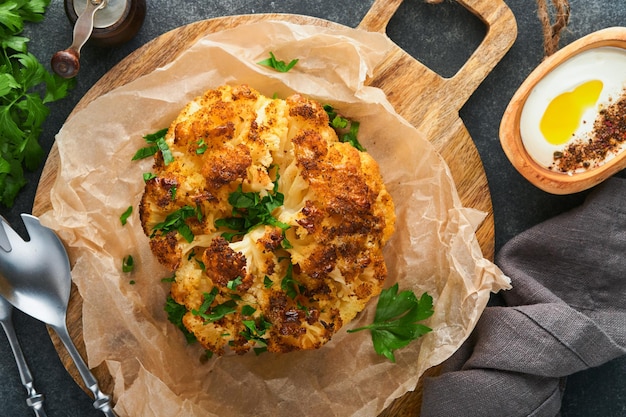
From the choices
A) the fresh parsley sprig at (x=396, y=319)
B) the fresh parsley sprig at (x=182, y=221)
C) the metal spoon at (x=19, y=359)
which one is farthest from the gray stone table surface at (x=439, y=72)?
the fresh parsley sprig at (x=182, y=221)

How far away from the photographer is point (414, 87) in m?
2.67

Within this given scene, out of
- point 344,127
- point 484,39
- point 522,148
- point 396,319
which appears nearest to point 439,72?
point 484,39

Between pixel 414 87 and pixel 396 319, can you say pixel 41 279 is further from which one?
pixel 414 87

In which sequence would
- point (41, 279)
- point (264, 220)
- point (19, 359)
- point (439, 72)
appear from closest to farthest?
point (264, 220), point (41, 279), point (19, 359), point (439, 72)

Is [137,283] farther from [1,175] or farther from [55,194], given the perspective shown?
[1,175]

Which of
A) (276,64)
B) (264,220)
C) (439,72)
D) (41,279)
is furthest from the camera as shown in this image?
(439,72)

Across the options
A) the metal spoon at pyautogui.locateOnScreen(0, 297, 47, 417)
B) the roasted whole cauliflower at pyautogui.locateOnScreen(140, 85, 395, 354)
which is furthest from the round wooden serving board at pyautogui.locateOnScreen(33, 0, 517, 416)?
the roasted whole cauliflower at pyautogui.locateOnScreen(140, 85, 395, 354)

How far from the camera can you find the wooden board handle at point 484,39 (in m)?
2.68

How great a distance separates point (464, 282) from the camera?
8.06ft

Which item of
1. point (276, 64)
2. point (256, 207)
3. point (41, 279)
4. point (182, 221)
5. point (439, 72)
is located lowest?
point (41, 279)

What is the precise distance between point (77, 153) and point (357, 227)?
3.51 ft

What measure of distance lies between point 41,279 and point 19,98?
0.73 metres

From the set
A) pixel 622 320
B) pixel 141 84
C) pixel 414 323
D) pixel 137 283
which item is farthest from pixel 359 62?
pixel 622 320

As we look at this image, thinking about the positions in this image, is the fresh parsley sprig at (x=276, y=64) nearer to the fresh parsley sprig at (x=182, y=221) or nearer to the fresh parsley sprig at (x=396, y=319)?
the fresh parsley sprig at (x=182, y=221)
